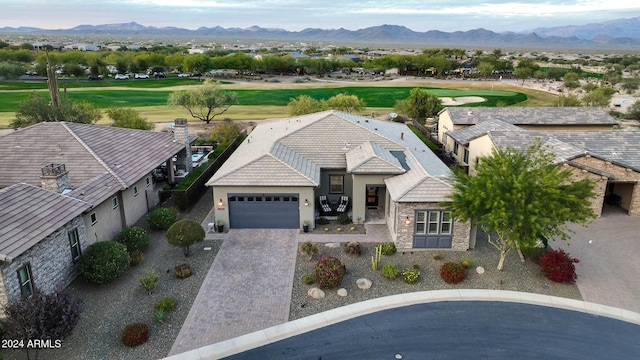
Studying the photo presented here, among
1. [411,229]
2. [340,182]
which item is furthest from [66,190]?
[411,229]

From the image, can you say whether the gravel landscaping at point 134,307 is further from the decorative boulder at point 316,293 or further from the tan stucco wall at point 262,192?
the decorative boulder at point 316,293

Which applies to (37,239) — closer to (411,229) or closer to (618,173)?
(411,229)

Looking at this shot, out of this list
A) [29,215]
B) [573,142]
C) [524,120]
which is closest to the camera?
[29,215]

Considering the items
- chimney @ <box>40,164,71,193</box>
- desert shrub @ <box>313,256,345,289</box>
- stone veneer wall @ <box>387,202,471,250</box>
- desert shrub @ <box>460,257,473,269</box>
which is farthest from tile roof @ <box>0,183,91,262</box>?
desert shrub @ <box>460,257,473,269</box>

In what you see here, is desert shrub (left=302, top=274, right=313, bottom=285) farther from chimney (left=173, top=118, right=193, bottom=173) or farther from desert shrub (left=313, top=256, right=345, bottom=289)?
chimney (left=173, top=118, right=193, bottom=173)

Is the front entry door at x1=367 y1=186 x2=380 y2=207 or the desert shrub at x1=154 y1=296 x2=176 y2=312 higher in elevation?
the front entry door at x1=367 y1=186 x2=380 y2=207

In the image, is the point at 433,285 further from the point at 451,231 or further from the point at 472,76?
the point at 472,76
